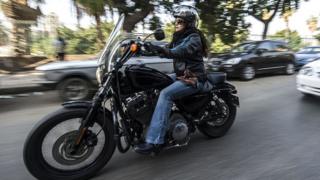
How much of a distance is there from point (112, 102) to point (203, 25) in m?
14.6

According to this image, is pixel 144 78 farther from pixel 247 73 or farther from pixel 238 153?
pixel 247 73

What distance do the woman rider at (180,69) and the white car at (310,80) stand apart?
14.1 feet

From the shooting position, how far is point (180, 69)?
495 centimetres

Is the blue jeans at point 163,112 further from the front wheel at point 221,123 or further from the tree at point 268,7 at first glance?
the tree at point 268,7

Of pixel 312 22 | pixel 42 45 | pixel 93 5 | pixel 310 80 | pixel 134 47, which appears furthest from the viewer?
pixel 312 22

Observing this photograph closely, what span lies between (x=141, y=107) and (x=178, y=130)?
1.89ft

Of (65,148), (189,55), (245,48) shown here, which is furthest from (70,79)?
(245,48)

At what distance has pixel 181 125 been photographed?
477cm

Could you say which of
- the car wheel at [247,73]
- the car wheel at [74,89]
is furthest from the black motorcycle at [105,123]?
the car wheel at [247,73]

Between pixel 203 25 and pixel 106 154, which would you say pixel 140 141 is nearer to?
pixel 106 154

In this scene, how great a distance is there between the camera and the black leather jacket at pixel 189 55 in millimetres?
4574

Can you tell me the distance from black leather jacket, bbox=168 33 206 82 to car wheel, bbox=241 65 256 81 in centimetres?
878

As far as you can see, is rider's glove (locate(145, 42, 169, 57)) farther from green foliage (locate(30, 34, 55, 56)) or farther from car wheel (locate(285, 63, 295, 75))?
green foliage (locate(30, 34, 55, 56))

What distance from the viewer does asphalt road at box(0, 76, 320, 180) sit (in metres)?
4.36
